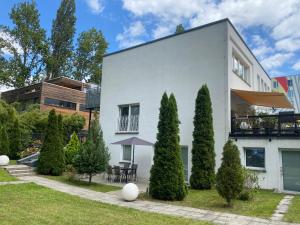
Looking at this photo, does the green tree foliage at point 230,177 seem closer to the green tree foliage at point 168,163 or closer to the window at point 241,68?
the green tree foliage at point 168,163

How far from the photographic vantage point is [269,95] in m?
17.1

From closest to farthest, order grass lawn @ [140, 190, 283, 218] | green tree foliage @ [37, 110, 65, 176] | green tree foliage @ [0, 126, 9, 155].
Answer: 1. grass lawn @ [140, 190, 283, 218]
2. green tree foliage @ [37, 110, 65, 176]
3. green tree foliage @ [0, 126, 9, 155]

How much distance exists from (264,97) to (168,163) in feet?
30.3

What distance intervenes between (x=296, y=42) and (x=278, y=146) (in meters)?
17.5

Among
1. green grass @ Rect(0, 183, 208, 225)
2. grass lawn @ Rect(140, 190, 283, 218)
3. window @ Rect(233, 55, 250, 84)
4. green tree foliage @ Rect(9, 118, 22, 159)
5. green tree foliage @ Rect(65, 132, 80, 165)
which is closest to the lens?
green grass @ Rect(0, 183, 208, 225)

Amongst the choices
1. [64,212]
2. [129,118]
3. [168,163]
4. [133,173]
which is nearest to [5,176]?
[133,173]

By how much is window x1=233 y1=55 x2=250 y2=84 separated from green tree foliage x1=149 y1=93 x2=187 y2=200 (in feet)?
26.1

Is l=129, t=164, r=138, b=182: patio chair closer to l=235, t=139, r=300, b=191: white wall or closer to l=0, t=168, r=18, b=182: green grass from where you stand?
l=0, t=168, r=18, b=182: green grass

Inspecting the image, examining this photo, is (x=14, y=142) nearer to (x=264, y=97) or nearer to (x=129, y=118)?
(x=129, y=118)

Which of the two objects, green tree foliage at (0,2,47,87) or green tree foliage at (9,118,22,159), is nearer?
green tree foliage at (9,118,22,159)

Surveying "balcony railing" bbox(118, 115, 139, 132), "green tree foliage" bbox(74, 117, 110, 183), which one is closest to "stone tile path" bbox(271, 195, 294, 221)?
"green tree foliage" bbox(74, 117, 110, 183)

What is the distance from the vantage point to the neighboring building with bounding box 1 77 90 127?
36.8 m

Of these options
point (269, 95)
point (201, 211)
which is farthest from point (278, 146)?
point (201, 211)

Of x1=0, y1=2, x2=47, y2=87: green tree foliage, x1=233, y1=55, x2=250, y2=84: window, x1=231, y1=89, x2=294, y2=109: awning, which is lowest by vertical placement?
x1=231, y1=89, x2=294, y2=109: awning
